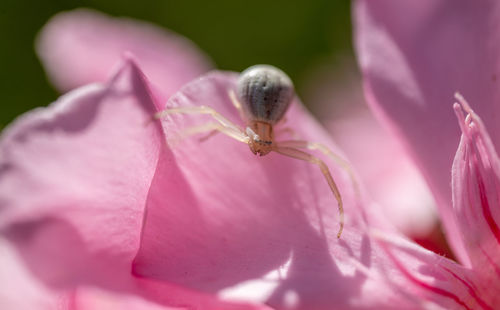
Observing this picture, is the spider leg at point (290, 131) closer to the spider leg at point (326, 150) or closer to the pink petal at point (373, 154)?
the spider leg at point (326, 150)

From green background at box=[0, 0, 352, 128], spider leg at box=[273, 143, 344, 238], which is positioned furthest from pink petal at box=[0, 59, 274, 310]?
green background at box=[0, 0, 352, 128]

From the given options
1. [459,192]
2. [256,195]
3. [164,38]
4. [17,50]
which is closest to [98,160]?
[256,195]

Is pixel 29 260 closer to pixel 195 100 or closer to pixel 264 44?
pixel 195 100

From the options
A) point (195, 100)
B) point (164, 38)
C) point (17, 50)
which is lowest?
point (17, 50)

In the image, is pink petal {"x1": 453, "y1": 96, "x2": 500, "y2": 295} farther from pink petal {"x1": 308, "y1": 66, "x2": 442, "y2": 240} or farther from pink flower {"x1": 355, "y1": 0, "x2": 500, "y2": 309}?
pink petal {"x1": 308, "y1": 66, "x2": 442, "y2": 240}

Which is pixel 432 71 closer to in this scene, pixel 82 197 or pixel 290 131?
pixel 290 131

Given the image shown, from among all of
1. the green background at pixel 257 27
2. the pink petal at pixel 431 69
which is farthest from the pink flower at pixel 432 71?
the green background at pixel 257 27
